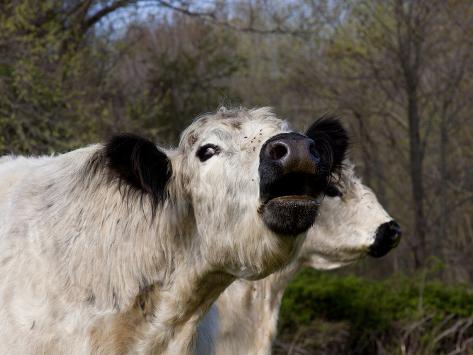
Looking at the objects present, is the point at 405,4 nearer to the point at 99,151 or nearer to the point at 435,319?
the point at 435,319

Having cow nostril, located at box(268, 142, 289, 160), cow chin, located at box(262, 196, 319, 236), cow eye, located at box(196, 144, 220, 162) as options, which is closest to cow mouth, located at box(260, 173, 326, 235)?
cow chin, located at box(262, 196, 319, 236)

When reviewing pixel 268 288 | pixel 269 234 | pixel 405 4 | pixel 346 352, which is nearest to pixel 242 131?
pixel 269 234

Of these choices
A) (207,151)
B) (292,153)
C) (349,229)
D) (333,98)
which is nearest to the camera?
(292,153)

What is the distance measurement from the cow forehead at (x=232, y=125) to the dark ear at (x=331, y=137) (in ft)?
1.11

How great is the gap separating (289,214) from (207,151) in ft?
2.23

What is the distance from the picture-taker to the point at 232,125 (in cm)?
443

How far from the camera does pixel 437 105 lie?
52.2 ft

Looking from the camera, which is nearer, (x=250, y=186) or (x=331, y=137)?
(x=250, y=186)

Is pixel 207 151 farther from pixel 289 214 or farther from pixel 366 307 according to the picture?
pixel 366 307

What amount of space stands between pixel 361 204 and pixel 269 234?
3.80 metres

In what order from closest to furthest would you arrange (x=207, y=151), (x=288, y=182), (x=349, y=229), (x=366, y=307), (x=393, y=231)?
(x=288, y=182) → (x=207, y=151) → (x=393, y=231) → (x=349, y=229) → (x=366, y=307)

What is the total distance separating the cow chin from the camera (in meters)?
3.95

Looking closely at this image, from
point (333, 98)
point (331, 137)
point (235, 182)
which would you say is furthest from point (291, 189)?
point (333, 98)

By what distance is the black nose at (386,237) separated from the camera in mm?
7508
